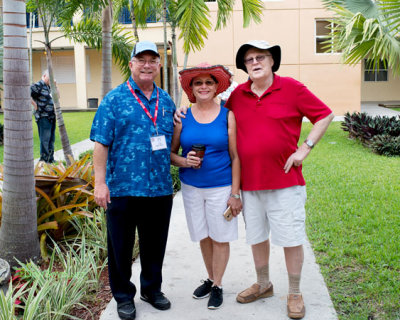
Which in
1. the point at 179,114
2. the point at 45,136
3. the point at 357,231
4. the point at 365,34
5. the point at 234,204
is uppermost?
the point at 365,34

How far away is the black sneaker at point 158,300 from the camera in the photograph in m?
3.69

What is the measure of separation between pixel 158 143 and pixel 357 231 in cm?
323

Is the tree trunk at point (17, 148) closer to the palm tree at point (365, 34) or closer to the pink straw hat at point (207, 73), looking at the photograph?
the pink straw hat at point (207, 73)

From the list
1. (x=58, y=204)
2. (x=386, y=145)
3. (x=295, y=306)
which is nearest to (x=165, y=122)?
(x=295, y=306)

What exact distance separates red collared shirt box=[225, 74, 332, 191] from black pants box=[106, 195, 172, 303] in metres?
0.75

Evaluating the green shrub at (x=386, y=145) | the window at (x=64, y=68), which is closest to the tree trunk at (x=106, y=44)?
the green shrub at (x=386, y=145)

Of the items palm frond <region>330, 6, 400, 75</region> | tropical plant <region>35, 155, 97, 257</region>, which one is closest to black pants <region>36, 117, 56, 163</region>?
tropical plant <region>35, 155, 97, 257</region>

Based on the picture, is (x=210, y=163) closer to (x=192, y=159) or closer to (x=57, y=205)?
(x=192, y=159)

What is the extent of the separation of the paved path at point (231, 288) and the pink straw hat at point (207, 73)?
5.75ft

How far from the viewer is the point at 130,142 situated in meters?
3.34

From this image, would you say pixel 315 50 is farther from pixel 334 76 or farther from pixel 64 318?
pixel 64 318

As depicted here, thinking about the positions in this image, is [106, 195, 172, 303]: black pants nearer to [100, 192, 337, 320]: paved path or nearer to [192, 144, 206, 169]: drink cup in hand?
[100, 192, 337, 320]: paved path

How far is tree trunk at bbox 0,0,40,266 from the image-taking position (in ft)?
13.4

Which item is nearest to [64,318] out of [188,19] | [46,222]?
[46,222]
